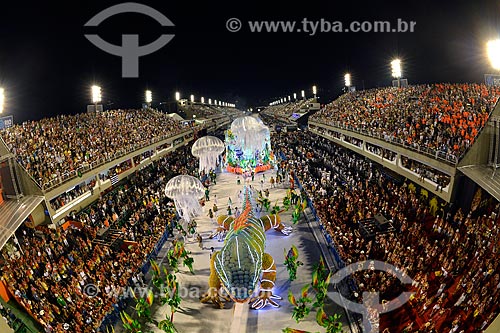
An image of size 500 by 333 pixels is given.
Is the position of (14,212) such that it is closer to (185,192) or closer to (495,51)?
(185,192)

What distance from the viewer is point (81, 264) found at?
57.2 ft

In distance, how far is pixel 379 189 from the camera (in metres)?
26.3

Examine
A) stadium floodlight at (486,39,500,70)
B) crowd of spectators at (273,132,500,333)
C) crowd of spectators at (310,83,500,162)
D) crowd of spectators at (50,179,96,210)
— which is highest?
stadium floodlight at (486,39,500,70)

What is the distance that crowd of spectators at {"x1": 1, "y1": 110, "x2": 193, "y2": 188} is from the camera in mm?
21438

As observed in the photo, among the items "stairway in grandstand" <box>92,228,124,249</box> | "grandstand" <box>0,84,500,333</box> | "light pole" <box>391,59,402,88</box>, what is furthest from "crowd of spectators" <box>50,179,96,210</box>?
"light pole" <box>391,59,402,88</box>

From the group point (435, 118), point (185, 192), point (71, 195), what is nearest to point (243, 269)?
point (185, 192)

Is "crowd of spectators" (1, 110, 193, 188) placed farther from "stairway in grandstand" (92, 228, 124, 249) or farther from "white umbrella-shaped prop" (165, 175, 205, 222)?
"white umbrella-shaped prop" (165, 175, 205, 222)

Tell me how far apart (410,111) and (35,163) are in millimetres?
28696

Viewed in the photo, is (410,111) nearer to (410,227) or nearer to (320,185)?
(320,185)

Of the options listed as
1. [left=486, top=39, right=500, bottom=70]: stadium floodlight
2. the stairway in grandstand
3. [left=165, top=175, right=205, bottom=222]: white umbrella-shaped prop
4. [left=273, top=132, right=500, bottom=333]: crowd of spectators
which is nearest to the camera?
[left=273, top=132, right=500, bottom=333]: crowd of spectators

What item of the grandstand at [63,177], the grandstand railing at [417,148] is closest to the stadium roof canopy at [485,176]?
the grandstand railing at [417,148]

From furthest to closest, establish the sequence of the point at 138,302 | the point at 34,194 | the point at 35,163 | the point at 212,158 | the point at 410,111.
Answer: the point at 212,158, the point at 410,111, the point at 35,163, the point at 34,194, the point at 138,302

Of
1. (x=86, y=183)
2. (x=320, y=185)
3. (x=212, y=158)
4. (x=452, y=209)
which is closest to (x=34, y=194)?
(x=86, y=183)

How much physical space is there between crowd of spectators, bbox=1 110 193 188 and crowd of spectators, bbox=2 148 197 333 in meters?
3.40
